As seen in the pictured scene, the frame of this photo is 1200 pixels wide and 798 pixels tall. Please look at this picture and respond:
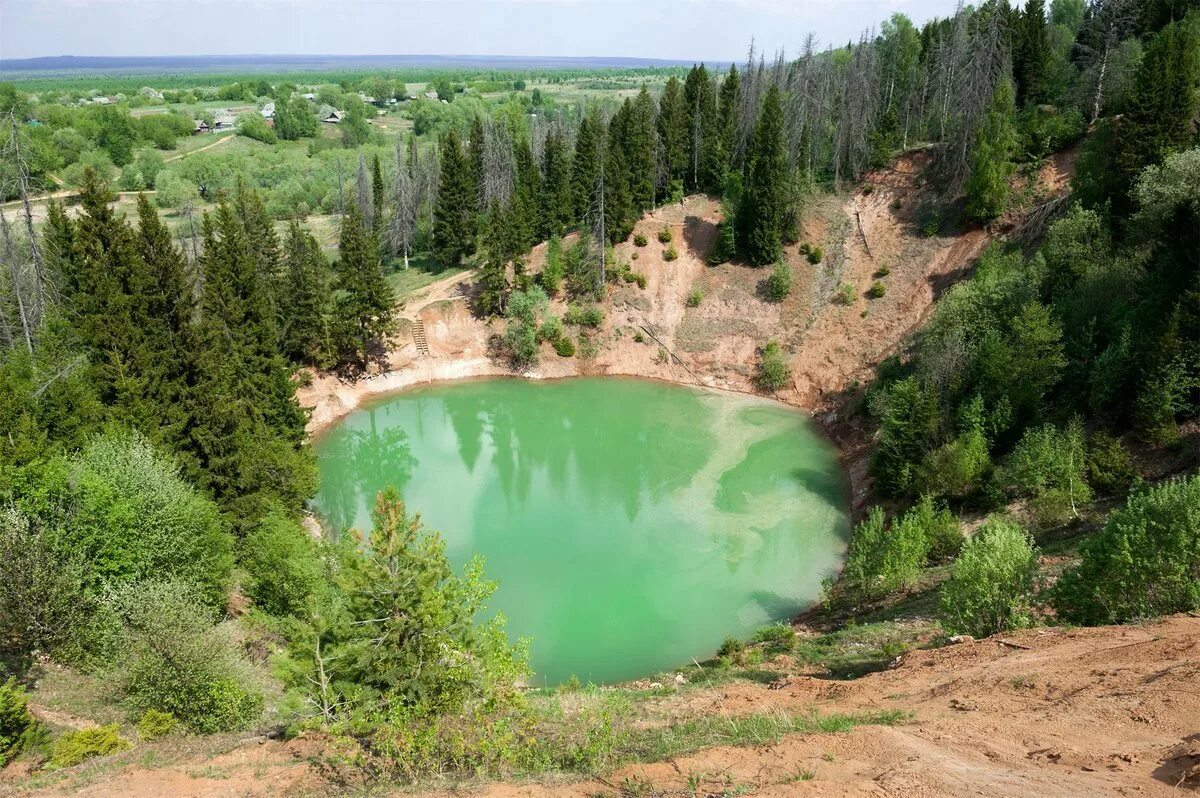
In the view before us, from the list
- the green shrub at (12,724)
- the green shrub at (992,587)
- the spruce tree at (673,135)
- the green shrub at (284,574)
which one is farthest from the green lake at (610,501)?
the spruce tree at (673,135)

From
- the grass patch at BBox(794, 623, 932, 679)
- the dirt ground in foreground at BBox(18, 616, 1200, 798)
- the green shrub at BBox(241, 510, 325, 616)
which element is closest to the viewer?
the dirt ground in foreground at BBox(18, 616, 1200, 798)

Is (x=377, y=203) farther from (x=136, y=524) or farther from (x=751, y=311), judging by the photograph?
(x=136, y=524)

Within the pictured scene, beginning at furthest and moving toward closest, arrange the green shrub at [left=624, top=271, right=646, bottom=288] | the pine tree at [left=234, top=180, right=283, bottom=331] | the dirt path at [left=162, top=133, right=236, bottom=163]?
the dirt path at [left=162, top=133, right=236, bottom=163], the green shrub at [left=624, top=271, right=646, bottom=288], the pine tree at [left=234, top=180, right=283, bottom=331]

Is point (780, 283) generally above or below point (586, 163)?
Result: below

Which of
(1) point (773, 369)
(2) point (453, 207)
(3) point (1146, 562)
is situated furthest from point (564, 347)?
(3) point (1146, 562)

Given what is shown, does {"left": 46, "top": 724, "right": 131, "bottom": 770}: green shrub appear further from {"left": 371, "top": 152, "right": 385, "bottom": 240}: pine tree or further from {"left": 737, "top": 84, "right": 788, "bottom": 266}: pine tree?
{"left": 371, "top": 152, "right": 385, "bottom": 240}: pine tree

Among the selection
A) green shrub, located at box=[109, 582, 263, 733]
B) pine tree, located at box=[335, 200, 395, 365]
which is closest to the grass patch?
green shrub, located at box=[109, 582, 263, 733]
